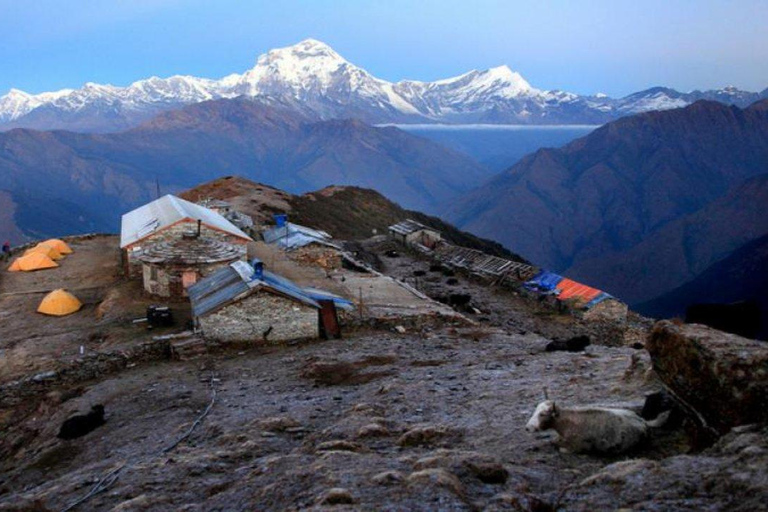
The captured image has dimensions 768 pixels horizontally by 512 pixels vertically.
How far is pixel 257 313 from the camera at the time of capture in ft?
59.0

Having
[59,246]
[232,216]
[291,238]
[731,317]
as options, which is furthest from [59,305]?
[731,317]

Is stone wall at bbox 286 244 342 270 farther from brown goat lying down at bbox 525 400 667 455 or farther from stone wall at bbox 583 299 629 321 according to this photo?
brown goat lying down at bbox 525 400 667 455

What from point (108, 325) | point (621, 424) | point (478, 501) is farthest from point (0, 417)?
point (621, 424)

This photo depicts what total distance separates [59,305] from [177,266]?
16.7 ft

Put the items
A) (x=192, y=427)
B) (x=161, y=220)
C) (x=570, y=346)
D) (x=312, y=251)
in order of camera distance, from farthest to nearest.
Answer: (x=312, y=251)
(x=161, y=220)
(x=570, y=346)
(x=192, y=427)

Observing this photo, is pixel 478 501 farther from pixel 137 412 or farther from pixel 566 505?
pixel 137 412

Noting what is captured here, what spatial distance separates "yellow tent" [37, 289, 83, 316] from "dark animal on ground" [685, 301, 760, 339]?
22.6m

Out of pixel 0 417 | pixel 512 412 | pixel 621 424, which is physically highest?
pixel 621 424

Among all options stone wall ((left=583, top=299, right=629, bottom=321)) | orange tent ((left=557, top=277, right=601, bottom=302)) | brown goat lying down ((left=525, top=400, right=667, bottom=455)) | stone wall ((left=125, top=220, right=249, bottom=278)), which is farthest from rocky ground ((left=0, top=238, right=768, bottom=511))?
orange tent ((left=557, top=277, right=601, bottom=302))

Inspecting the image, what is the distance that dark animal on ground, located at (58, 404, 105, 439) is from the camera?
12508 mm

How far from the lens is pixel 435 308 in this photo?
23.4 meters

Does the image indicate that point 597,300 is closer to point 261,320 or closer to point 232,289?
point 261,320

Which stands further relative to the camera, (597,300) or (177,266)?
(597,300)

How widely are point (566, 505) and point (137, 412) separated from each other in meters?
10.7
